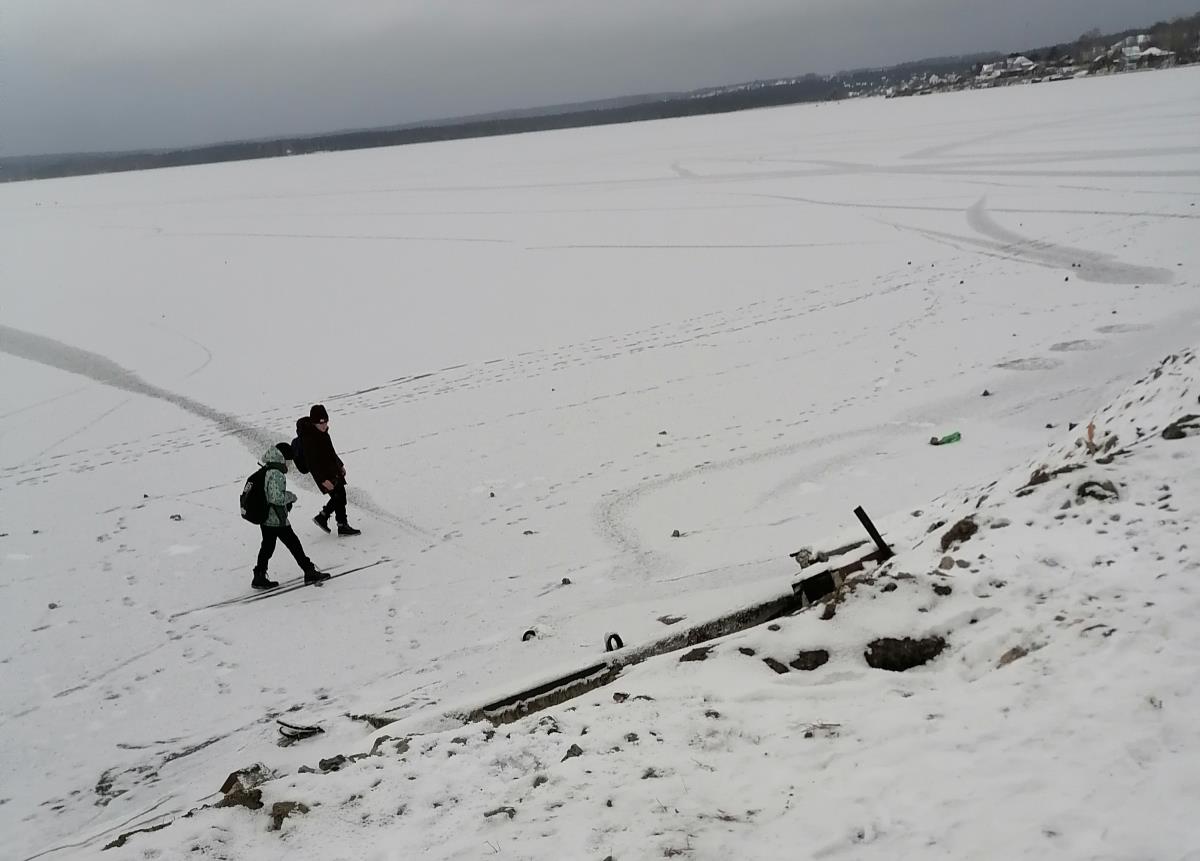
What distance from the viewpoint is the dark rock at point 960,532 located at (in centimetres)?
502

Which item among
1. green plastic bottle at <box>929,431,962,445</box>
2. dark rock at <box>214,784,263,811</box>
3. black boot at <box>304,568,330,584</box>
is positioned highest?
dark rock at <box>214,784,263,811</box>

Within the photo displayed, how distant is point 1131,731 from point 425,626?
5004mm

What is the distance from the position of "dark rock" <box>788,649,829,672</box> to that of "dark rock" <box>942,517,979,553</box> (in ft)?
3.90

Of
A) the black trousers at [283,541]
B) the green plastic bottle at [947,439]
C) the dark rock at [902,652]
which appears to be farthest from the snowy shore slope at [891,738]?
the green plastic bottle at [947,439]

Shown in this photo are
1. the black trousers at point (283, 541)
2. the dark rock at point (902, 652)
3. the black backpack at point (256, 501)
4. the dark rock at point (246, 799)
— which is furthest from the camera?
the black trousers at point (283, 541)

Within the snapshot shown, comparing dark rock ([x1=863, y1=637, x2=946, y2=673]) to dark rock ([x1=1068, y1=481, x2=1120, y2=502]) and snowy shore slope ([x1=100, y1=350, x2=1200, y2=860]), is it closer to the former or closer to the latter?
snowy shore slope ([x1=100, y1=350, x2=1200, y2=860])

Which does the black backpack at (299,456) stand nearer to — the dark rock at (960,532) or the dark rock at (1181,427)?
the dark rock at (960,532)

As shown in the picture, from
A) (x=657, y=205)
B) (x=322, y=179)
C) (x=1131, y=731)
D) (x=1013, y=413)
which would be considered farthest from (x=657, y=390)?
(x=322, y=179)

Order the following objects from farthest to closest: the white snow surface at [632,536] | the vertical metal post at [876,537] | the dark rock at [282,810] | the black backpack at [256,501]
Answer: the black backpack at [256,501] → the vertical metal post at [876,537] → the dark rock at [282,810] → the white snow surface at [632,536]

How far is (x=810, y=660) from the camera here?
14.2ft

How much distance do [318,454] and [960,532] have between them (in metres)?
5.89

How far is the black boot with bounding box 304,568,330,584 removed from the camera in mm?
7637

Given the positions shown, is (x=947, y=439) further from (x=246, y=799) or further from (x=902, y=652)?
(x=246, y=799)

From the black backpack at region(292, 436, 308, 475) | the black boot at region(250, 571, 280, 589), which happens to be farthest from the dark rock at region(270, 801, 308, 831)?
the black backpack at region(292, 436, 308, 475)
